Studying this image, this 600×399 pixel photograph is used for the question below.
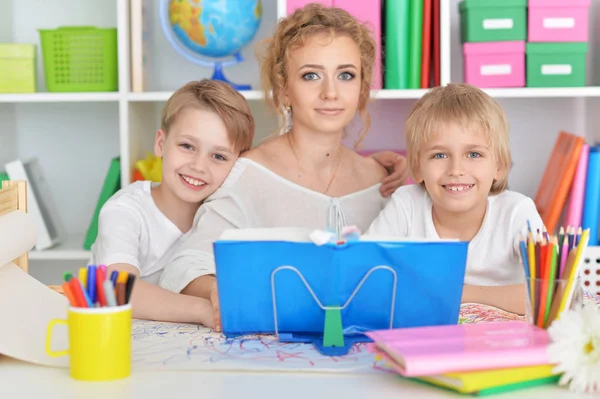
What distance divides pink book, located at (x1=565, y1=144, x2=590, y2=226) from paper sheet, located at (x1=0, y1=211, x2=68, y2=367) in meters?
1.54

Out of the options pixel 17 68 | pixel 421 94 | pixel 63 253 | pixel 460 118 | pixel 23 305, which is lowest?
pixel 63 253

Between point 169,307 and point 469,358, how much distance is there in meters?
0.55

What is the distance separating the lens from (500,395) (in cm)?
79

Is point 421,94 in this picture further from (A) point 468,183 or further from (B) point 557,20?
(A) point 468,183

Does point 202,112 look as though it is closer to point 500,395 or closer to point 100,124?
point 500,395

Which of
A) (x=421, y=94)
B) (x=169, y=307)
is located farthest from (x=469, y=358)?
(x=421, y=94)

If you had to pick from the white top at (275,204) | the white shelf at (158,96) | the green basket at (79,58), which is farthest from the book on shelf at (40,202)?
the white top at (275,204)

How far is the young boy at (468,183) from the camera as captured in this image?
1393mm

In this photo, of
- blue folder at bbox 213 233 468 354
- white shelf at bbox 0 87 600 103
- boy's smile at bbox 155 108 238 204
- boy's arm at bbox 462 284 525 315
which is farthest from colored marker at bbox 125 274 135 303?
white shelf at bbox 0 87 600 103

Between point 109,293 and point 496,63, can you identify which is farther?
point 496,63

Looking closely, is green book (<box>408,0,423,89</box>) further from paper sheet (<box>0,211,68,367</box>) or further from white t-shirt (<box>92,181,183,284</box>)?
paper sheet (<box>0,211,68,367</box>)

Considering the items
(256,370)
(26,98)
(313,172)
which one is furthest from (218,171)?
(26,98)

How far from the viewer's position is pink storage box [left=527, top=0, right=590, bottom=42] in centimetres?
219

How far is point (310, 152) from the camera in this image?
1649 mm
